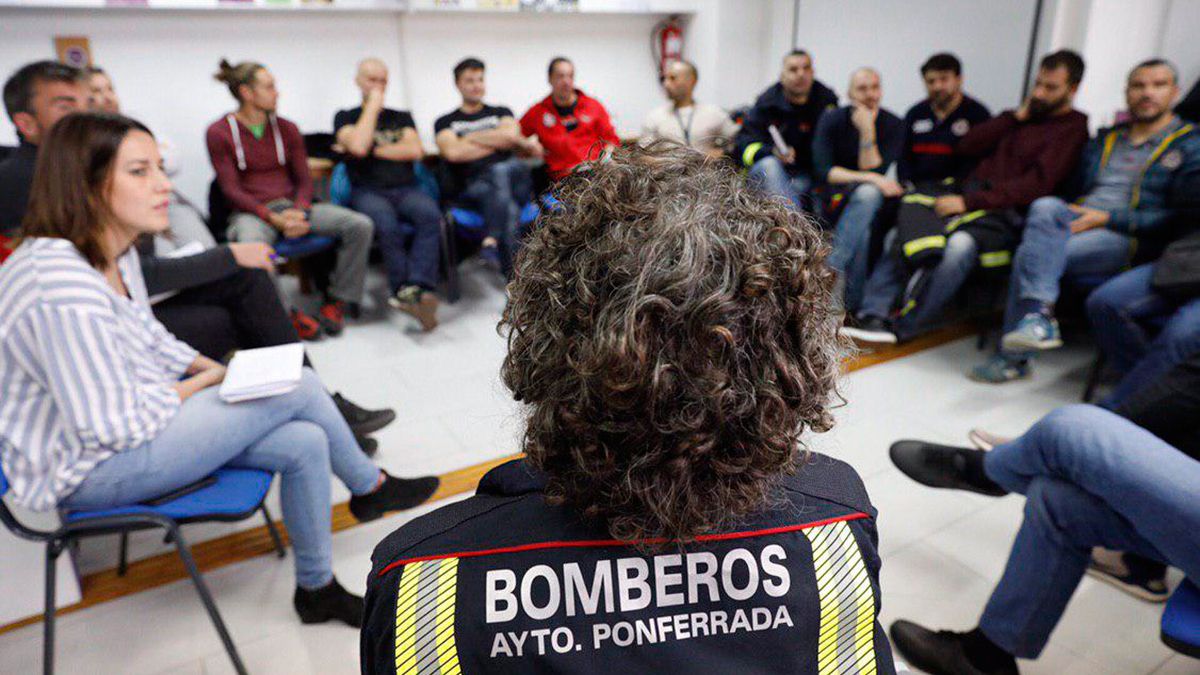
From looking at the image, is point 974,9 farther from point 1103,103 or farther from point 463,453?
point 463,453

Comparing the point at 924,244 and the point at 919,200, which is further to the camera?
the point at 919,200

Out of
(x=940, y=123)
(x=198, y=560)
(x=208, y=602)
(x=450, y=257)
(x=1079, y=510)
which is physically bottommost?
(x=198, y=560)

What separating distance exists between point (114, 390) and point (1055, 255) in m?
3.26

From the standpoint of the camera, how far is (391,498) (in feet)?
6.73

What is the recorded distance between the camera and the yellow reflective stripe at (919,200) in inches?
134

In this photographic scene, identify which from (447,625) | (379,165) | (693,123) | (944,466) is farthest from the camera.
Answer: (693,123)

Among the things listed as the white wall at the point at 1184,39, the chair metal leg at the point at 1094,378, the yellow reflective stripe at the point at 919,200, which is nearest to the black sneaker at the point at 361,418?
the yellow reflective stripe at the point at 919,200

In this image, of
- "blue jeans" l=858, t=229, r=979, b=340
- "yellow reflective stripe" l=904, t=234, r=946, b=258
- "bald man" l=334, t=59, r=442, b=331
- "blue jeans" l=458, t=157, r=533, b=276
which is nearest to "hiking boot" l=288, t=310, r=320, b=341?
"bald man" l=334, t=59, r=442, b=331

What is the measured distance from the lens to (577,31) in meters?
5.24

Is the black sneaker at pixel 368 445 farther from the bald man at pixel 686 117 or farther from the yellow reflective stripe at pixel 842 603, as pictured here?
the bald man at pixel 686 117

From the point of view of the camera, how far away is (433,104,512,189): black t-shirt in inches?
169

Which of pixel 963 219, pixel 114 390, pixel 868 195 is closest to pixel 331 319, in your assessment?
pixel 114 390

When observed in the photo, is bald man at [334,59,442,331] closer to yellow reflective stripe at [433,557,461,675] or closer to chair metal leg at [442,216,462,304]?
chair metal leg at [442,216,462,304]

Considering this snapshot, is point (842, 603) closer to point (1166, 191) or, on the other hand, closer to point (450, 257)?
point (1166, 191)
